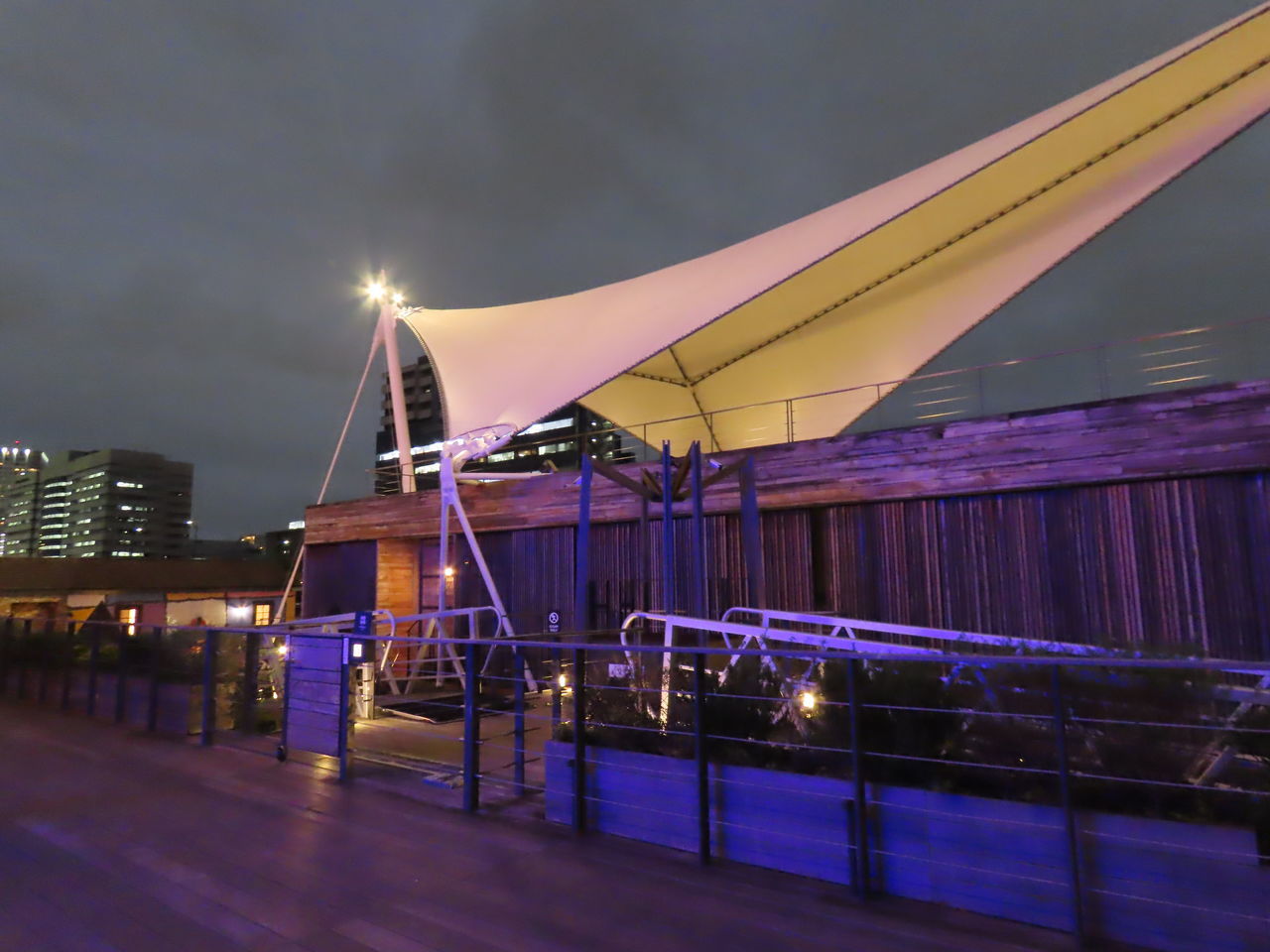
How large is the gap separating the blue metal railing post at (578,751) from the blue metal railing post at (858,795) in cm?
153

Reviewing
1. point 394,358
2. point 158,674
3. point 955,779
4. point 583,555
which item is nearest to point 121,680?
point 158,674

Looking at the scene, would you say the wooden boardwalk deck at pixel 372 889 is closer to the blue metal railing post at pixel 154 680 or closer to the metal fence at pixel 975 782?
the metal fence at pixel 975 782

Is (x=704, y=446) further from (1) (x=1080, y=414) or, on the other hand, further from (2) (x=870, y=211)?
A: (1) (x=1080, y=414)

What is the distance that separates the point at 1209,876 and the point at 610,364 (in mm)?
9425

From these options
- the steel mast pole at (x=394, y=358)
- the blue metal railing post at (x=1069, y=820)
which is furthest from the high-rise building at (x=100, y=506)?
the blue metal railing post at (x=1069, y=820)

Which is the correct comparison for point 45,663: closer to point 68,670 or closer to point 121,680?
point 68,670

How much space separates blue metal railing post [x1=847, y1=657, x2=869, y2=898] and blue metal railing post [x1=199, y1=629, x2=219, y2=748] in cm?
583

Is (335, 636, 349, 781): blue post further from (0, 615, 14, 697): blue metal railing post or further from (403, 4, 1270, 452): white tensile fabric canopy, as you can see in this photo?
(0, 615, 14, 697): blue metal railing post

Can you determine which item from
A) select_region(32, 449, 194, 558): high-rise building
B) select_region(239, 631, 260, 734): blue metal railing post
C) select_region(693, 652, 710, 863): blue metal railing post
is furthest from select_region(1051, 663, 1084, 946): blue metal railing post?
select_region(32, 449, 194, 558): high-rise building

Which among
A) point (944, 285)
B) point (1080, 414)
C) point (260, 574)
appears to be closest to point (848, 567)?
point (1080, 414)

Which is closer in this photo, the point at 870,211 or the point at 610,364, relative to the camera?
the point at 870,211

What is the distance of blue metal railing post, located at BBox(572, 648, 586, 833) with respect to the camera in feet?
13.6

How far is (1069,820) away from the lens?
9.04ft

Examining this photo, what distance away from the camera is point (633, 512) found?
38.6ft
